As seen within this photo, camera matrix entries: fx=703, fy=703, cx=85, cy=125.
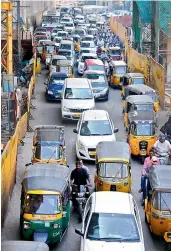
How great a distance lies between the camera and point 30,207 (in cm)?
1608

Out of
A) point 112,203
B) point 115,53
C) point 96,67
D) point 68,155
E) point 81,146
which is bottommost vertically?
point 68,155

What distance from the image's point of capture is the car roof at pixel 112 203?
15.1 meters

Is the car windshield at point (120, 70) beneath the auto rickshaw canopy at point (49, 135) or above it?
beneath

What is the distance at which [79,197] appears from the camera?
18062mm

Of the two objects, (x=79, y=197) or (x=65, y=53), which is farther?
(x=65, y=53)

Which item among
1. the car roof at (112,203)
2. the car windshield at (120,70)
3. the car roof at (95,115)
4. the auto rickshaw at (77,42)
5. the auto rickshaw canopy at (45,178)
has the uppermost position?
the auto rickshaw canopy at (45,178)

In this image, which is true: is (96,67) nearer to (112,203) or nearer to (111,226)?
(112,203)

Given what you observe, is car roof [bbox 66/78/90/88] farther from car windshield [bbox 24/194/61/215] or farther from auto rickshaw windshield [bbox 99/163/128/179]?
car windshield [bbox 24/194/61/215]

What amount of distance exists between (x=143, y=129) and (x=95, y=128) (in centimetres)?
178

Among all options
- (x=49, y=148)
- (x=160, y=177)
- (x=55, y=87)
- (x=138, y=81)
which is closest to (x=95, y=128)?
(x=49, y=148)

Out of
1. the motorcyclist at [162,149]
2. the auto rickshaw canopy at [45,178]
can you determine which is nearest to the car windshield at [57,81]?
the motorcyclist at [162,149]

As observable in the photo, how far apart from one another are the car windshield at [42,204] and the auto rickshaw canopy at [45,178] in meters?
0.18

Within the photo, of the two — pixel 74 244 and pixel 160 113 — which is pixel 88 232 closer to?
pixel 74 244

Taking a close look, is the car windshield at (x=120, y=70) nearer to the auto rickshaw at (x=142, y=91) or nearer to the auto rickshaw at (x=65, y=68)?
the auto rickshaw at (x=65, y=68)
